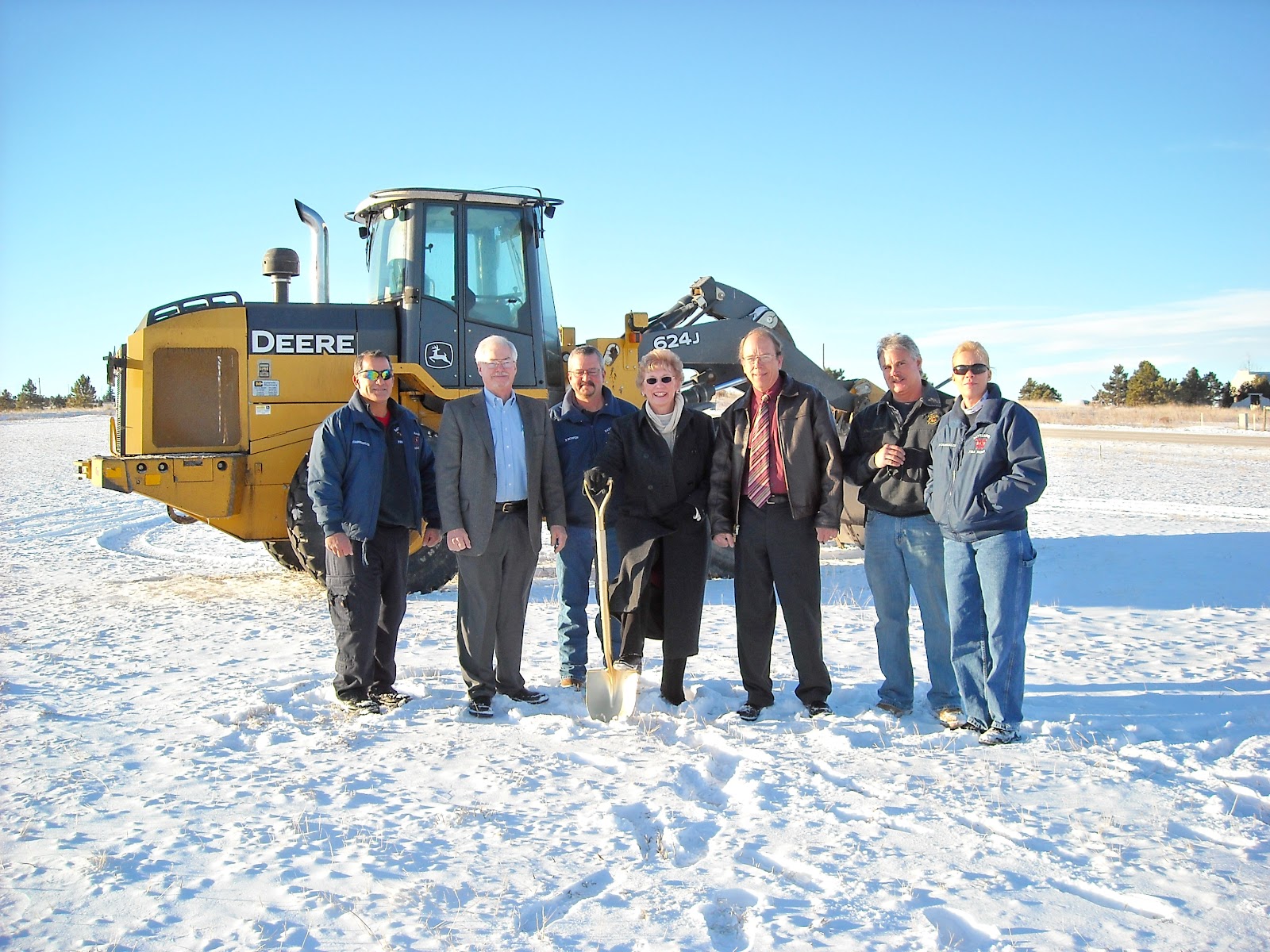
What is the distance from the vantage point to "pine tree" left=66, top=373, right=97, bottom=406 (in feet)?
169

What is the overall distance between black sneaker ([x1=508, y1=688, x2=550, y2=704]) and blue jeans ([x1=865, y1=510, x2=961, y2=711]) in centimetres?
166

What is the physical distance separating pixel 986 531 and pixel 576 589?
7.08 feet

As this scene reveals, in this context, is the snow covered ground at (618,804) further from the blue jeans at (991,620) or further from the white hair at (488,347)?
the white hair at (488,347)

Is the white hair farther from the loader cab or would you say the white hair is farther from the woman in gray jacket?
the loader cab

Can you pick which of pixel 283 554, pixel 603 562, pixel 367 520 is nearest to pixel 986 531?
pixel 603 562

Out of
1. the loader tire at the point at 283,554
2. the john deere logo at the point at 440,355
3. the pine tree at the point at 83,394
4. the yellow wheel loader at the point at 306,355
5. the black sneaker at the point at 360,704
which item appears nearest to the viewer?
the black sneaker at the point at 360,704

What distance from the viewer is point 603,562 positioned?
4762 mm

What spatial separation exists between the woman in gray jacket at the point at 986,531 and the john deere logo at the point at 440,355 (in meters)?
4.17

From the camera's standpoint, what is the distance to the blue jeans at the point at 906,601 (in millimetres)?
4648

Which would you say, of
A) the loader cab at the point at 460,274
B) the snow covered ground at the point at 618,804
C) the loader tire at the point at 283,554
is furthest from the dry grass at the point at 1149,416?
the snow covered ground at the point at 618,804

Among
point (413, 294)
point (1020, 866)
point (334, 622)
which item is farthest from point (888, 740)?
point (413, 294)

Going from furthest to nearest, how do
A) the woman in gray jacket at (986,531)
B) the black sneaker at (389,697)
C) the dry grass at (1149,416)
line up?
the dry grass at (1149,416), the black sneaker at (389,697), the woman in gray jacket at (986,531)

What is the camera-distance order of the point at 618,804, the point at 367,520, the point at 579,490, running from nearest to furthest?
the point at 618,804 < the point at 367,520 < the point at 579,490

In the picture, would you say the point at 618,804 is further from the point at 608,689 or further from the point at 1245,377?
Answer: the point at 1245,377
